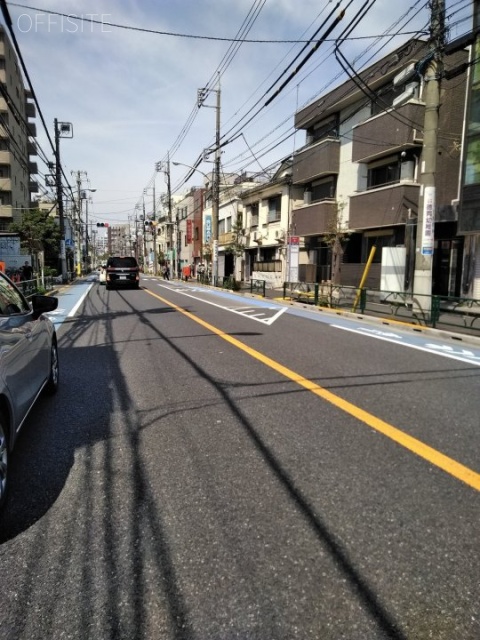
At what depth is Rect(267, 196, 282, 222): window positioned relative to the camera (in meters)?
30.8

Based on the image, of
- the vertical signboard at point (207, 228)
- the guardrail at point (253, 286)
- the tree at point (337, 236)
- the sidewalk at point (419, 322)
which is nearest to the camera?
the sidewalk at point (419, 322)

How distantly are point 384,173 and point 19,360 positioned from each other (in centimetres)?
2020

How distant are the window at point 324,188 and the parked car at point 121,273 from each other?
11.4 metres

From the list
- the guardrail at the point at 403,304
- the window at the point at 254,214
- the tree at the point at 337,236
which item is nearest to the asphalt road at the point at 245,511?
the guardrail at the point at 403,304

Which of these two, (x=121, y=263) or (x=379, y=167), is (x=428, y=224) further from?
(x=121, y=263)

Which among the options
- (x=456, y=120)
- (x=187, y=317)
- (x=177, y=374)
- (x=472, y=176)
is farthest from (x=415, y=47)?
(x=177, y=374)

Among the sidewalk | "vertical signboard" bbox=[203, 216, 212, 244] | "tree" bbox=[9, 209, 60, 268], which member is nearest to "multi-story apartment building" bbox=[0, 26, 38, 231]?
"tree" bbox=[9, 209, 60, 268]

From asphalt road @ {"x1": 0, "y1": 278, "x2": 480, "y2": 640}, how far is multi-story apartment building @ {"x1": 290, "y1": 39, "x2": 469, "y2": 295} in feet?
36.7

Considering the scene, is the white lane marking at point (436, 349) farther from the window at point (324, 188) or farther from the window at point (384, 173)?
the window at point (324, 188)

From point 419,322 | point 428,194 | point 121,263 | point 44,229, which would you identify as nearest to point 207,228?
point 44,229

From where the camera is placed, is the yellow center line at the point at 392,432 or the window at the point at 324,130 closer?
the yellow center line at the point at 392,432

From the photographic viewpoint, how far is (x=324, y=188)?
25500 mm

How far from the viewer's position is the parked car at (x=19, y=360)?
3.24m

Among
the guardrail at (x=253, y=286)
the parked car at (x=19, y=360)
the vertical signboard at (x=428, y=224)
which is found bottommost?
the guardrail at (x=253, y=286)
